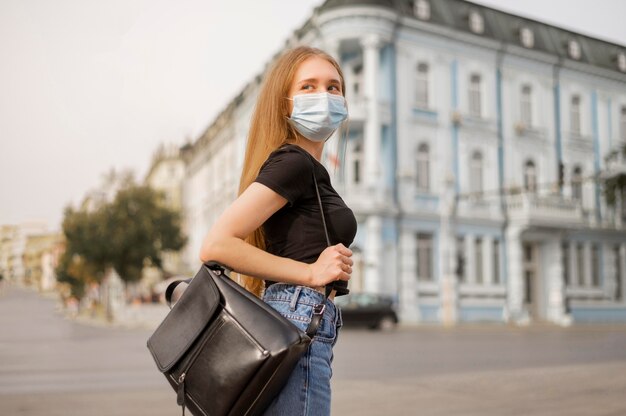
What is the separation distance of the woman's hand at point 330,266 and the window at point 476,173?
31610mm

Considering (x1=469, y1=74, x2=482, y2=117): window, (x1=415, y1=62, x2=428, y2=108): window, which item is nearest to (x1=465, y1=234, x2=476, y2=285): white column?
(x1=469, y1=74, x2=482, y2=117): window

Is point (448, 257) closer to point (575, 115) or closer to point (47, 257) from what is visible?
point (575, 115)

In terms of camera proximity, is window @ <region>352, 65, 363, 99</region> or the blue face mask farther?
window @ <region>352, 65, 363, 99</region>

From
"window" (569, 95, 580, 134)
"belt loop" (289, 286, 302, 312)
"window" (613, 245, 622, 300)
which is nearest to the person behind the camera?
"belt loop" (289, 286, 302, 312)

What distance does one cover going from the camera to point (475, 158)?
33594mm

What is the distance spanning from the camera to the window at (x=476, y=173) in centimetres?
3319

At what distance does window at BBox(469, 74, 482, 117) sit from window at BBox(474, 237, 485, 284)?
5.97 meters

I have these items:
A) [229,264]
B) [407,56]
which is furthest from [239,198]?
[407,56]

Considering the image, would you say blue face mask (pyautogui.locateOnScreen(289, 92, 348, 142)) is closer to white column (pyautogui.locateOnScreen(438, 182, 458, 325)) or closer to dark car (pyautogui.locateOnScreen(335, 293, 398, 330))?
dark car (pyautogui.locateOnScreen(335, 293, 398, 330))

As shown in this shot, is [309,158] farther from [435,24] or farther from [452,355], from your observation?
[435,24]

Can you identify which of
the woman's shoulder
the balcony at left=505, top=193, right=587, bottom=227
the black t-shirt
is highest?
the balcony at left=505, top=193, right=587, bottom=227

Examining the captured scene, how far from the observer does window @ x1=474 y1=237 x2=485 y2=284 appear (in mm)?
32438

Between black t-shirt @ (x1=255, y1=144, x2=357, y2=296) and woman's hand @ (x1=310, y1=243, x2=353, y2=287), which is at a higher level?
black t-shirt @ (x1=255, y1=144, x2=357, y2=296)

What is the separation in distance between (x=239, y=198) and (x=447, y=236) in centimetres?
2969
